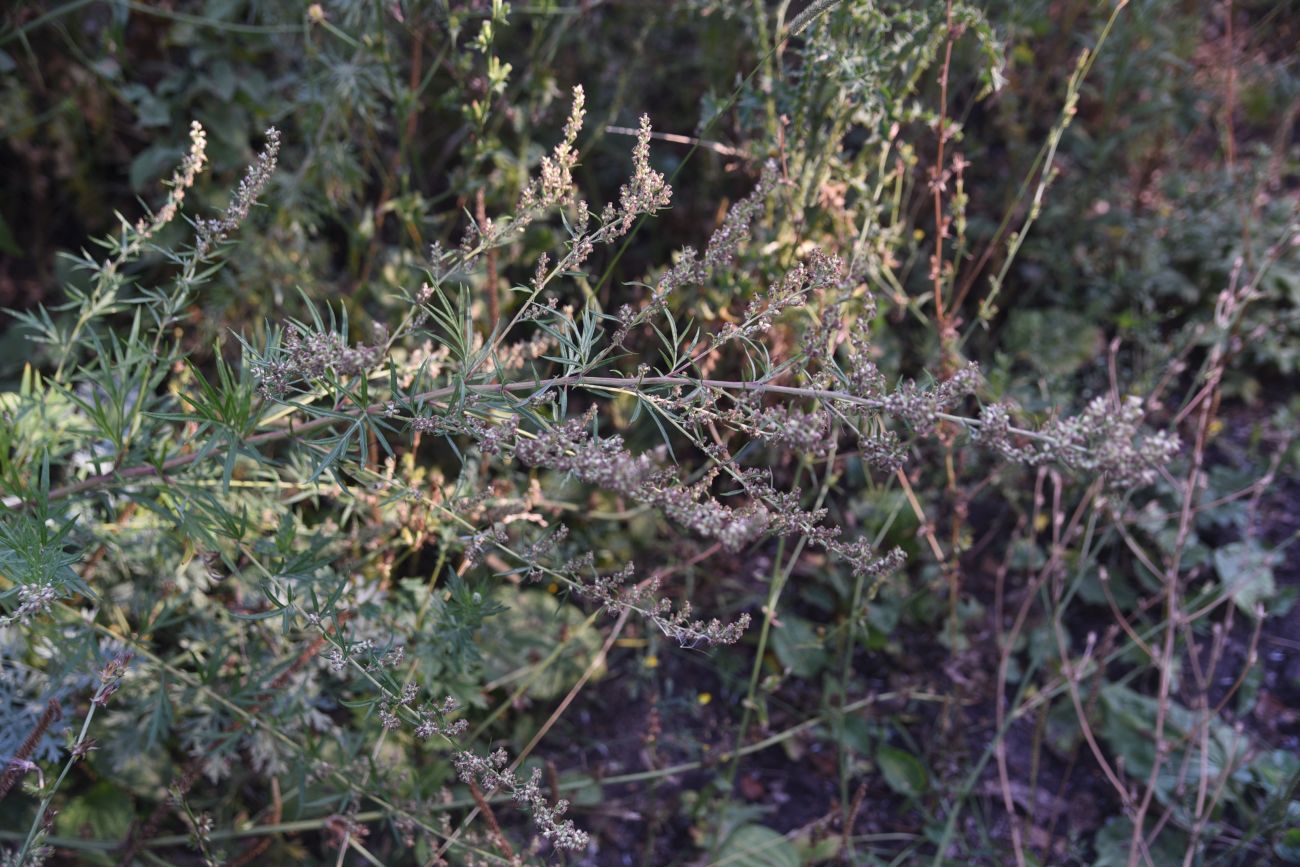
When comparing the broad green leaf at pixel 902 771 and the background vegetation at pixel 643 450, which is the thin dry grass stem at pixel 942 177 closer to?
the background vegetation at pixel 643 450

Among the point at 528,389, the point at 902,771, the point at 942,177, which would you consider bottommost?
the point at 902,771

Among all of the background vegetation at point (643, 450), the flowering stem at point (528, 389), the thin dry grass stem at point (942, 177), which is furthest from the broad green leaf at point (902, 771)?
the flowering stem at point (528, 389)

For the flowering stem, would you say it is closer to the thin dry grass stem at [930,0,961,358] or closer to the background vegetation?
the background vegetation

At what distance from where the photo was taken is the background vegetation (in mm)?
1425

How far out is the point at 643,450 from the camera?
2615 millimetres

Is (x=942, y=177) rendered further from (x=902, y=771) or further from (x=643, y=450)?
(x=902, y=771)

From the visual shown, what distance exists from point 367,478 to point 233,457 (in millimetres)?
196

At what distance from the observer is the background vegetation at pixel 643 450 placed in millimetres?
1425

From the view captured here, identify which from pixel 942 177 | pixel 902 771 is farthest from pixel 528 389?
pixel 902 771

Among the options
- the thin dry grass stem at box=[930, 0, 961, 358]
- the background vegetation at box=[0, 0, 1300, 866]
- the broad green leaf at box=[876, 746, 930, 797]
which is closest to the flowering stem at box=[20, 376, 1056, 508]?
the background vegetation at box=[0, 0, 1300, 866]

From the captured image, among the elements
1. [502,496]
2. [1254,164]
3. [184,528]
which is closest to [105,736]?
[184,528]

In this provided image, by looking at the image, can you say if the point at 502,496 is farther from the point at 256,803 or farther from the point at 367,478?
the point at 256,803

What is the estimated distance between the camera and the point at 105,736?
1.97m

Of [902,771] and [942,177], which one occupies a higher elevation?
[942,177]
